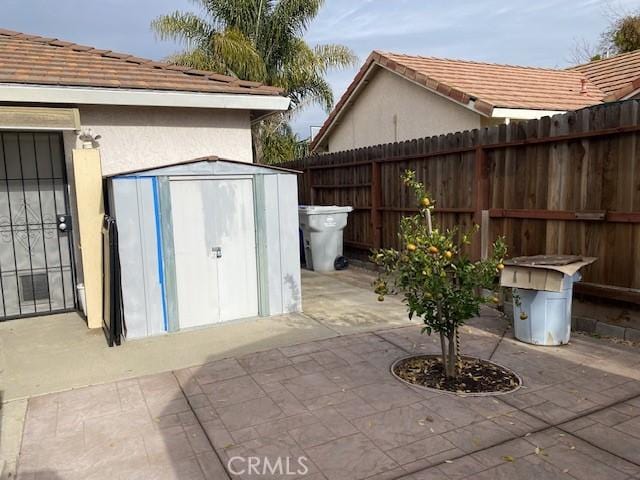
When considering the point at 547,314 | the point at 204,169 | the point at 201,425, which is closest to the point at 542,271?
the point at 547,314

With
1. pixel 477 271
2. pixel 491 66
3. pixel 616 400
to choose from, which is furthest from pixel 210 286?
pixel 491 66

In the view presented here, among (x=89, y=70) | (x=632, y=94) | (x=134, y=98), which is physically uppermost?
(x=89, y=70)

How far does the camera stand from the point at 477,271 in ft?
13.1

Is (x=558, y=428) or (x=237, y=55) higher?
(x=237, y=55)

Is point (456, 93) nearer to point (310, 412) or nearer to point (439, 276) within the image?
point (439, 276)

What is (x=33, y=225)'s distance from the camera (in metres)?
6.48

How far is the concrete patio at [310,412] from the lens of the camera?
3012 mm

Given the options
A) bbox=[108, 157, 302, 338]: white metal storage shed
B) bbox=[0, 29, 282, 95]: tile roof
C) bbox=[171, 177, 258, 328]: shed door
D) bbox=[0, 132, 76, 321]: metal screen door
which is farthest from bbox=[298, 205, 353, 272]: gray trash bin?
bbox=[0, 132, 76, 321]: metal screen door

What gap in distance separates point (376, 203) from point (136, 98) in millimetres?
4816

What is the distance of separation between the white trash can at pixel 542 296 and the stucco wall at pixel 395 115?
17.3 feet

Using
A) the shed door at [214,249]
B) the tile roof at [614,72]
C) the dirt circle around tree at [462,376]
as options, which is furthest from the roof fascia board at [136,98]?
the tile roof at [614,72]

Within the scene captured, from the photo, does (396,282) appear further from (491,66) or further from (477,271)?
(491,66)

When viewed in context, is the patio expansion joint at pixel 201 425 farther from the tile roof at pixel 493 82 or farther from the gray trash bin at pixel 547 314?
the tile roof at pixel 493 82

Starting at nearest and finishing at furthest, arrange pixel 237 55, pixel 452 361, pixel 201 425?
pixel 201 425
pixel 452 361
pixel 237 55
